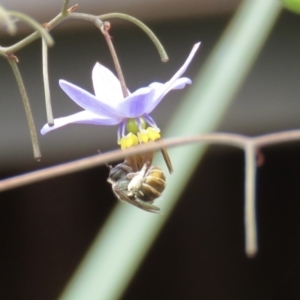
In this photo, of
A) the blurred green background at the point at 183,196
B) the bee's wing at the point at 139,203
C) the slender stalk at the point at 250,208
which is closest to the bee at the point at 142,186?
the bee's wing at the point at 139,203

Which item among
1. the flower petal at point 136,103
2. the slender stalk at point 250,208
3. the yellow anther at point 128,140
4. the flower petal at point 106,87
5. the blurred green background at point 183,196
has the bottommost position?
the slender stalk at point 250,208

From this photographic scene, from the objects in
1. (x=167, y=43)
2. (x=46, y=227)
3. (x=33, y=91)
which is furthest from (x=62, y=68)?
(x=46, y=227)

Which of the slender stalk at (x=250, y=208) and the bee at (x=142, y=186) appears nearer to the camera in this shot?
the slender stalk at (x=250, y=208)

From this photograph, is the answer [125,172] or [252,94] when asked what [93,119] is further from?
[252,94]

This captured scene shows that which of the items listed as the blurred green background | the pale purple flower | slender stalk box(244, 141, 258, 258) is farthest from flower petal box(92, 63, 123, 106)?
the blurred green background

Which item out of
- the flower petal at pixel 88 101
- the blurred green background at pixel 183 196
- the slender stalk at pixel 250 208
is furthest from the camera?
the blurred green background at pixel 183 196

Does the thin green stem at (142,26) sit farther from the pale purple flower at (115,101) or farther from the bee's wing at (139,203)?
the bee's wing at (139,203)

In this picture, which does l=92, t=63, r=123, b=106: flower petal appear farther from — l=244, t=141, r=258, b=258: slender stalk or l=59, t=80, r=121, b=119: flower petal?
l=244, t=141, r=258, b=258: slender stalk
